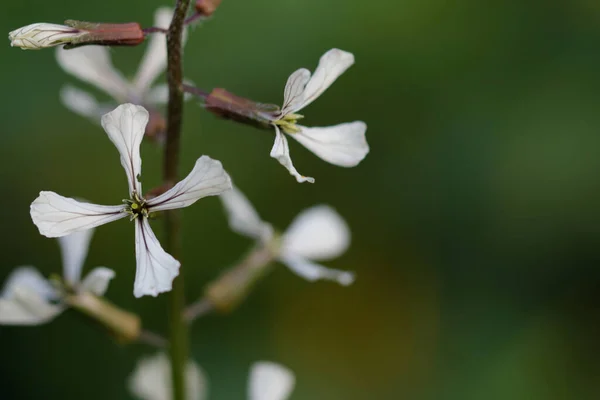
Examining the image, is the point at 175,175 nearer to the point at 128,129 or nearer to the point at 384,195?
the point at 128,129

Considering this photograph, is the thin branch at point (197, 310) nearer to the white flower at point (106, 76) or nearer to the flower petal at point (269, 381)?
the flower petal at point (269, 381)

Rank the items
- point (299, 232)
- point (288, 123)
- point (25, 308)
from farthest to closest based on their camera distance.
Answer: point (299, 232), point (25, 308), point (288, 123)

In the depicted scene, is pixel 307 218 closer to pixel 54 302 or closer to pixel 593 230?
pixel 54 302

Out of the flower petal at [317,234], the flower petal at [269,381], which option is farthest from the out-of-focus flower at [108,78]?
the flower petal at [269,381]

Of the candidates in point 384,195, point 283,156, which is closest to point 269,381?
point 283,156

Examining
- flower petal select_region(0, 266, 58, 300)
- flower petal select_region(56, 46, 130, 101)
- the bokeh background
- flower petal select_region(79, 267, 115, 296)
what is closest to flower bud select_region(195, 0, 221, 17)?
flower petal select_region(56, 46, 130, 101)

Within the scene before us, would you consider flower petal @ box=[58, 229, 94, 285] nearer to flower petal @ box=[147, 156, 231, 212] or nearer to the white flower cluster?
the white flower cluster

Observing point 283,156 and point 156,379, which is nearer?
point 283,156
